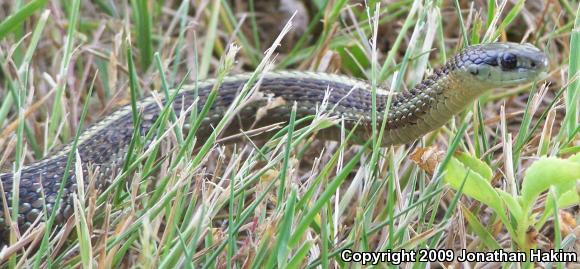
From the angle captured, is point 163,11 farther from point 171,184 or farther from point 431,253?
point 431,253

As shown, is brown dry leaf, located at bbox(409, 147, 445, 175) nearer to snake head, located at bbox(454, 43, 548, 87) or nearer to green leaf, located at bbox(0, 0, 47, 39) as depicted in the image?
snake head, located at bbox(454, 43, 548, 87)

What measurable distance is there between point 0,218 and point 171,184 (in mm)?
539

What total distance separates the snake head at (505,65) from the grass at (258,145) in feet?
0.28

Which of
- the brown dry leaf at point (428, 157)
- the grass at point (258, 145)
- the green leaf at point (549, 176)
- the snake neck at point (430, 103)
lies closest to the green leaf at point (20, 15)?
the grass at point (258, 145)

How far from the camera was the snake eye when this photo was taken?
6.53 ft

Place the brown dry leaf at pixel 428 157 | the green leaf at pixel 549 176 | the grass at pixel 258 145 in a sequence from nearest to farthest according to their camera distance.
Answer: the green leaf at pixel 549 176 < the grass at pixel 258 145 < the brown dry leaf at pixel 428 157

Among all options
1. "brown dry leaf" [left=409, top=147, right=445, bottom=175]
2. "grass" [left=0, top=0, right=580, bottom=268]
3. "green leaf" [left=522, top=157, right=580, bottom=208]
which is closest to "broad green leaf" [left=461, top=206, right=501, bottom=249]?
"grass" [left=0, top=0, right=580, bottom=268]

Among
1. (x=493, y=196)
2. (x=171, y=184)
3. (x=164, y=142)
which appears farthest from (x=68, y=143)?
(x=493, y=196)

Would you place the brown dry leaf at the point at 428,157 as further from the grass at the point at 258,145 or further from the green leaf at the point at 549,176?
the green leaf at the point at 549,176

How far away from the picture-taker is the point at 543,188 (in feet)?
5.02

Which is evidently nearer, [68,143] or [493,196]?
[493,196]

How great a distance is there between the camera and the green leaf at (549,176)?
1.49 m

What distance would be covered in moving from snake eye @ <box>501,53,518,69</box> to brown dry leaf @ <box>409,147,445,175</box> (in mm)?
343

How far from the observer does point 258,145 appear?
264 cm
